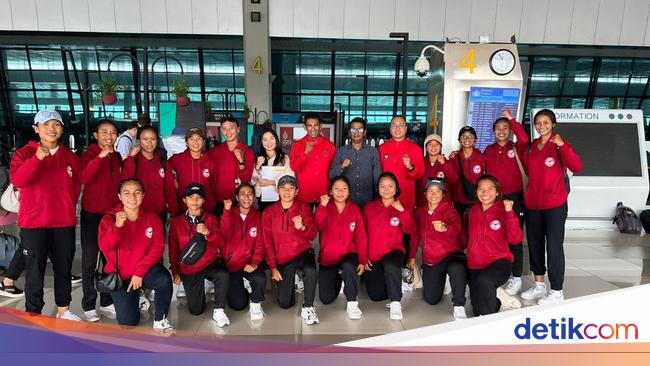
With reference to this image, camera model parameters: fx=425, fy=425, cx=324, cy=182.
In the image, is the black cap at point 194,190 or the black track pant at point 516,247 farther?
the black track pant at point 516,247

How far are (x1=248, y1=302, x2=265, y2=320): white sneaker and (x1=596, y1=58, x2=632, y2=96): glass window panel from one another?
14.1 m

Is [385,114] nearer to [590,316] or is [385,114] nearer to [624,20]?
[624,20]

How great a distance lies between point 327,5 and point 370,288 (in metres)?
8.08

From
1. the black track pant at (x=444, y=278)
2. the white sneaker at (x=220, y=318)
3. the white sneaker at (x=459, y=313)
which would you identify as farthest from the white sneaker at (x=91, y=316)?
the white sneaker at (x=459, y=313)

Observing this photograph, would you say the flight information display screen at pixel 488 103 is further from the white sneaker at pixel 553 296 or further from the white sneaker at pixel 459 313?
the white sneaker at pixel 459 313

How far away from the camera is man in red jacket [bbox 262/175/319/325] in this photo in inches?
141

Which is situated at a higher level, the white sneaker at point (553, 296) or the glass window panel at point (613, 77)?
the glass window panel at point (613, 77)

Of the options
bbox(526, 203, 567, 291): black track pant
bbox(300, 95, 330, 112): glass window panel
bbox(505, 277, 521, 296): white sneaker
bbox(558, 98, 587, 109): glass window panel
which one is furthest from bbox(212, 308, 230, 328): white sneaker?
bbox(558, 98, 587, 109): glass window panel

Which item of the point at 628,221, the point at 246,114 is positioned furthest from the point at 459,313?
the point at 246,114

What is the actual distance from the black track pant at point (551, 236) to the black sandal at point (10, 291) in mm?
4593

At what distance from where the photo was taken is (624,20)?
10172mm

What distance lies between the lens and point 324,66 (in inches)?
504

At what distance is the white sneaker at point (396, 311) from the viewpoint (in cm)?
339

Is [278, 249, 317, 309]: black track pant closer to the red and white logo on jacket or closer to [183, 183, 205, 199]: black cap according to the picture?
[183, 183, 205, 199]: black cap
